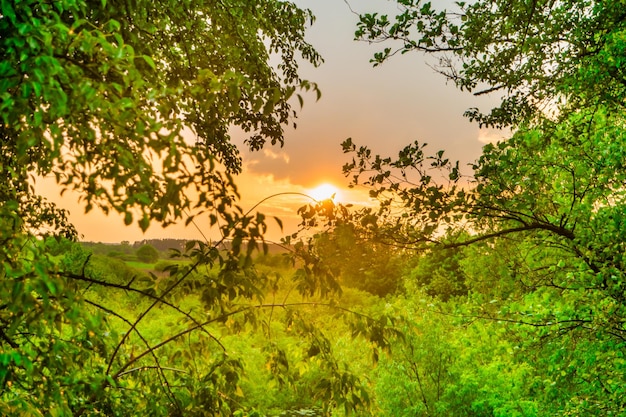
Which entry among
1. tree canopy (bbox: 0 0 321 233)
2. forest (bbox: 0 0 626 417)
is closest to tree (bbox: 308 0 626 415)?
forest (bbox: 0 0 626 417)

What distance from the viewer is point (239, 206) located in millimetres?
3254

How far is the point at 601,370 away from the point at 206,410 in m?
6.66

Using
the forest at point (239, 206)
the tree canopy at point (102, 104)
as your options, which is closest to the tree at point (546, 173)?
the forest at point (239, 206)

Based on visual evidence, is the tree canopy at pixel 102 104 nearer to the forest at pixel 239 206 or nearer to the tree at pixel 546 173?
the forest at pixel 239 206

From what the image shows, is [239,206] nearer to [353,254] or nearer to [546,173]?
[353,254]

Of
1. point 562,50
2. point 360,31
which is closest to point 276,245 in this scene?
point 360,31

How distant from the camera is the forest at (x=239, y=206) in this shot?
112 inches

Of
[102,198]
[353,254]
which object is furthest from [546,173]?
[102,198]

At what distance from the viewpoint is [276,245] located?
12.7 feet

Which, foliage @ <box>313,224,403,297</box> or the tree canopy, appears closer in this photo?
the tree canopy

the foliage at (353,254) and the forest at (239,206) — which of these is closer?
the forest at (239,206)

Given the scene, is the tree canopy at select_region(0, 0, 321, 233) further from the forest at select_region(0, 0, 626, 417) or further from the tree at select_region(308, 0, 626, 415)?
the tree at select_region(308, 0, 626, 415)

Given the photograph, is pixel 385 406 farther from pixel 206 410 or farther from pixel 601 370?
→ pixel 206 410

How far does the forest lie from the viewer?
2840 mm
